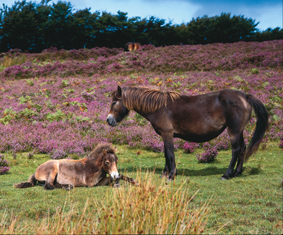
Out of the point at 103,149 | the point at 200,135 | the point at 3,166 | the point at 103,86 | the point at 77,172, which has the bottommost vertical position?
the point at 3,166

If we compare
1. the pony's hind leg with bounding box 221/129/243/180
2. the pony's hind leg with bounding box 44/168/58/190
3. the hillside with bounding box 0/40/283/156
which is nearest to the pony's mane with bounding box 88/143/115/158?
the pony's hind leg with bounding box 44/168/58/190

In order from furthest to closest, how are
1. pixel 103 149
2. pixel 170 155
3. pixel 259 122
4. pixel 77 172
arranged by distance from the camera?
pixel 259 122
pixel 170 155
pixel 77 172
pixel 103 149

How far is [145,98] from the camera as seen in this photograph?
25.8ft

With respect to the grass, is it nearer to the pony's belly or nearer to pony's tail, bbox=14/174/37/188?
pony's tail, bbox=14/174/37/188

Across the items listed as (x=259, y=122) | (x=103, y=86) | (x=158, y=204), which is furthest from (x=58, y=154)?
(x=103, y=86)

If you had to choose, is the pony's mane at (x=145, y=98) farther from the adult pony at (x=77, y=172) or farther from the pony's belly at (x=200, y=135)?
the adult pony at (x=77, y=172)

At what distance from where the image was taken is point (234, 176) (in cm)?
755

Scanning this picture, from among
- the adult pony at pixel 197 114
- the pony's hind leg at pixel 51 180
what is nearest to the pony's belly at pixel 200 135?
the adult pony at pixel 197 114

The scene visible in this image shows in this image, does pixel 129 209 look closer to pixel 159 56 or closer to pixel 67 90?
pixel 67 90

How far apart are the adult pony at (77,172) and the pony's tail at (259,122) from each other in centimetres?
359

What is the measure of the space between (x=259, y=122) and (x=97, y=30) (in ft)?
127

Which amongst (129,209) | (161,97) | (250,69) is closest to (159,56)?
(250,69)

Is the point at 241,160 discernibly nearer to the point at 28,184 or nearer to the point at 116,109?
the point at 116,109

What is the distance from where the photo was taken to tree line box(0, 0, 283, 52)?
41188 mm
